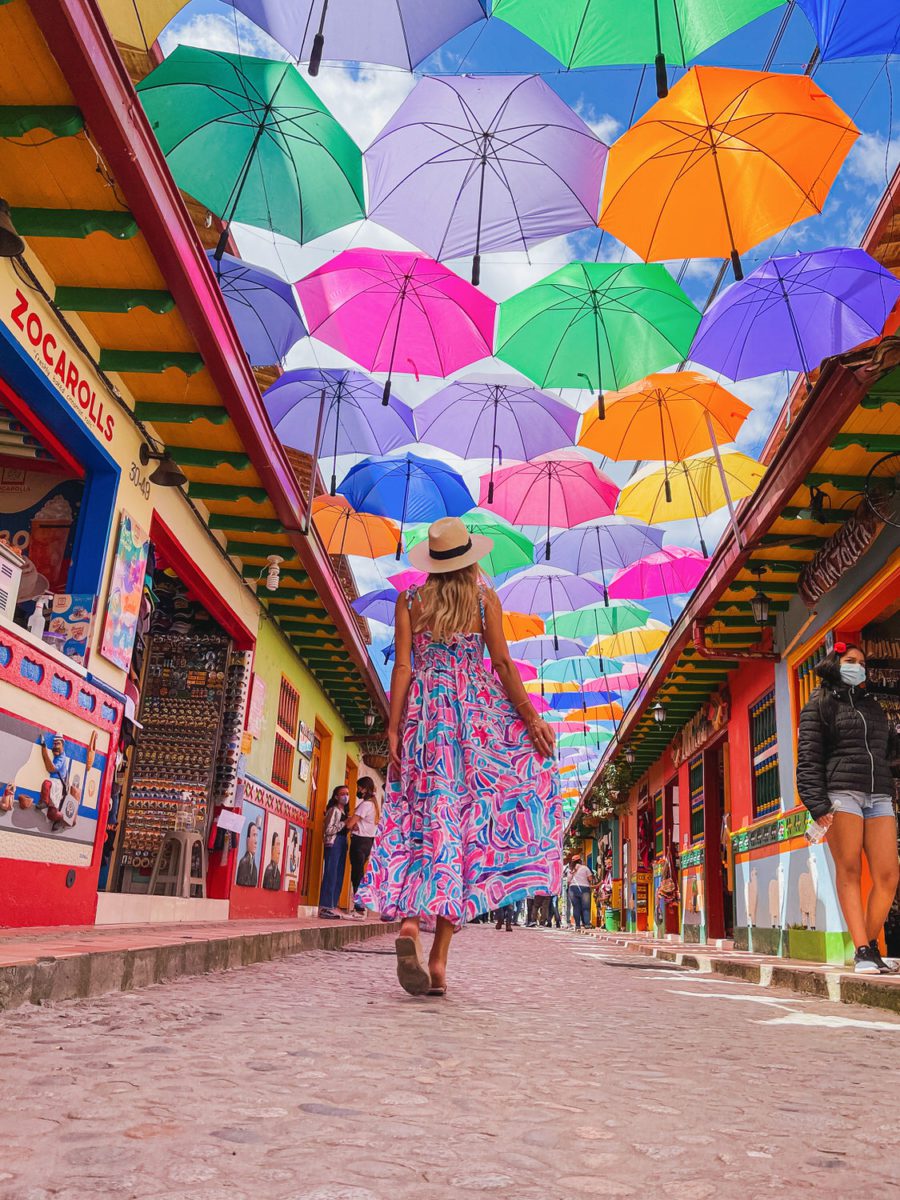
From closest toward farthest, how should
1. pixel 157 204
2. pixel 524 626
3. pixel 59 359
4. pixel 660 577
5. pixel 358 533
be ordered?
pixel 157 204 → pixel 59 359 → pixel 358 533 → pixel 660 577 → pixel 524 626

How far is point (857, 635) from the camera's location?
8.81 metres

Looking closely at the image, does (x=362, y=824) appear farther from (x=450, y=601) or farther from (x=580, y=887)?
(x=580, y=887)

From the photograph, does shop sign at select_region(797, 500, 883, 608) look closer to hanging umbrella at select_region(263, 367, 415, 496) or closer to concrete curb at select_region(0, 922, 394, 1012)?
hanging umbrella at select_region(263, 367, 415, 496)

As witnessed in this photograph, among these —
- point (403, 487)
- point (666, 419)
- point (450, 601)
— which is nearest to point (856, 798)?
point (450, 601)

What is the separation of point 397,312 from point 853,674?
19.2 ft

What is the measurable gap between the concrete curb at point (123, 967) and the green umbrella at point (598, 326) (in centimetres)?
644

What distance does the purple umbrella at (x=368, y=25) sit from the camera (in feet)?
23.3

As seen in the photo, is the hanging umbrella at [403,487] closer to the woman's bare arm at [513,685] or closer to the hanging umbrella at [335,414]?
the hanging umbrella at [335,414]

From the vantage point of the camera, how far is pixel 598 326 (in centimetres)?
1019

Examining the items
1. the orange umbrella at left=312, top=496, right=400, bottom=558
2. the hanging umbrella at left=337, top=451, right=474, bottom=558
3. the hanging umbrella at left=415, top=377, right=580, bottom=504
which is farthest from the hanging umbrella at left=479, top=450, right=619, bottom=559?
the orange umbrella at left=312, top=496, right=400, bottom=558

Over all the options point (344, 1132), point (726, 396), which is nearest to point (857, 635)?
point (726, 396)

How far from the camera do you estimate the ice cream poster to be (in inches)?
266

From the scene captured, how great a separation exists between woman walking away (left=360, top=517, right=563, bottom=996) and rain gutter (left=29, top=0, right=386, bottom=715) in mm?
2284

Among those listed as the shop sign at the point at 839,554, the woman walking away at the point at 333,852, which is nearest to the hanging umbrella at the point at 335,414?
the woman walking away at the point at 333,852
